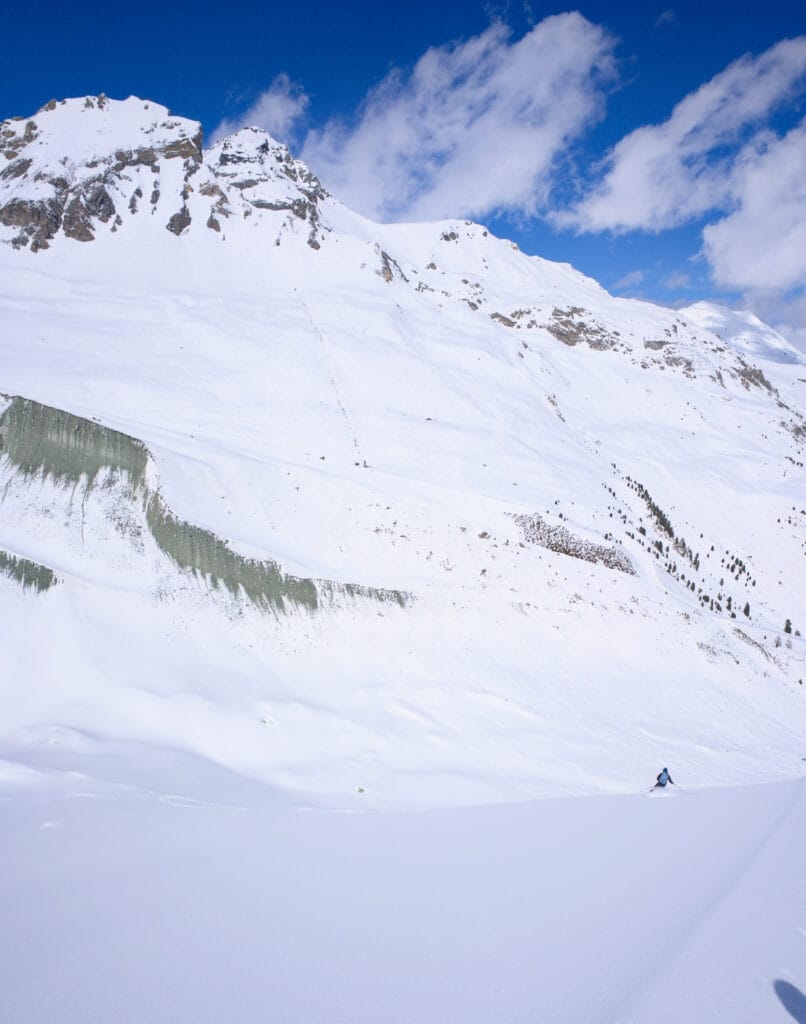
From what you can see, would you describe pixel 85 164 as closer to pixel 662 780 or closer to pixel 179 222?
pixel 179 222

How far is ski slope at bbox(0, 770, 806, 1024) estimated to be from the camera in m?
5.82

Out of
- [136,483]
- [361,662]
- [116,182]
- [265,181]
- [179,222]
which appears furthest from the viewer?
[265,181]

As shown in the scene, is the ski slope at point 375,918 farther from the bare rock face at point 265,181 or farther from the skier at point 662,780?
the bare rock face at point 265,181

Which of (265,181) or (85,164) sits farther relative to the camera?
(265,181)

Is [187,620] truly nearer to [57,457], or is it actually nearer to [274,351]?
[57,457]

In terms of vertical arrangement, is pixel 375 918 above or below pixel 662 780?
below

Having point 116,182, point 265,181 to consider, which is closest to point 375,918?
point 116,182

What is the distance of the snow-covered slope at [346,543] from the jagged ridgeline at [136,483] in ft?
0.34

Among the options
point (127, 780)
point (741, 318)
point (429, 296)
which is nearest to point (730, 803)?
point (127, 780)

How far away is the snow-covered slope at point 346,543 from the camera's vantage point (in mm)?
16281

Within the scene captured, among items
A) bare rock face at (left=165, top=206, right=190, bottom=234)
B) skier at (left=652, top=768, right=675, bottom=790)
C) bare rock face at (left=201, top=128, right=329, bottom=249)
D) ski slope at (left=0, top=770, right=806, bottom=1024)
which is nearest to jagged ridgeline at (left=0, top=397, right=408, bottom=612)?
ski slope at (left=0, top=770, right=806, bottom=1024)

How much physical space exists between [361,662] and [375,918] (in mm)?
13183

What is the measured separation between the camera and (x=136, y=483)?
22484 millimetres

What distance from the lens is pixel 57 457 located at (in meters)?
22.2
